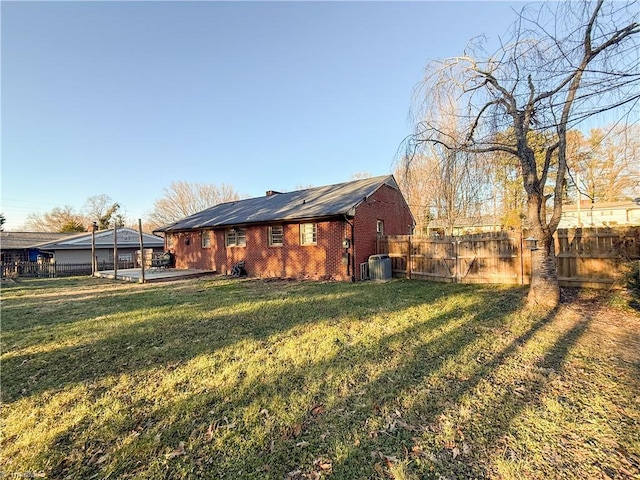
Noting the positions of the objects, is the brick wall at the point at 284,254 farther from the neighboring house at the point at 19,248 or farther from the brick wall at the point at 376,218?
the neighboring house at the point at 19,248

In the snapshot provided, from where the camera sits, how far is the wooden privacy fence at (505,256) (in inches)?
308

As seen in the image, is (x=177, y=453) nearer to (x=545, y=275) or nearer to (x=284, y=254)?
(x=545, y=275)

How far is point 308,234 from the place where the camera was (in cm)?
1230

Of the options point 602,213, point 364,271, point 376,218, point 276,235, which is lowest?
point 364,271

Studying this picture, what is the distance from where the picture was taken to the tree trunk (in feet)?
20.7

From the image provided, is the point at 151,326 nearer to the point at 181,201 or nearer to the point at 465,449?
the point at 465,449

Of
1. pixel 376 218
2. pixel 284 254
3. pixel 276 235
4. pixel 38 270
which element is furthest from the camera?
pixel 38 270

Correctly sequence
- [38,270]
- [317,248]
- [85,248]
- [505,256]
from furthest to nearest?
1. [85,248]
2. [38,270]
3. [317,248]
4. [505,256]

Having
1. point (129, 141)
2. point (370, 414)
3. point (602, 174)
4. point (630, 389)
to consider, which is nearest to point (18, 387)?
point (370, 414)

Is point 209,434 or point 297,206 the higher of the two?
point 297,206

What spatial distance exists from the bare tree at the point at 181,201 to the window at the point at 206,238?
24.9 meters

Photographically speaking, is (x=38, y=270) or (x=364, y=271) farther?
(x=38, y=270)

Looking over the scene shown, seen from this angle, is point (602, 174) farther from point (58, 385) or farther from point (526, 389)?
point (58, 385)

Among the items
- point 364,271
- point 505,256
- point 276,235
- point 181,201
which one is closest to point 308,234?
point 276,235
